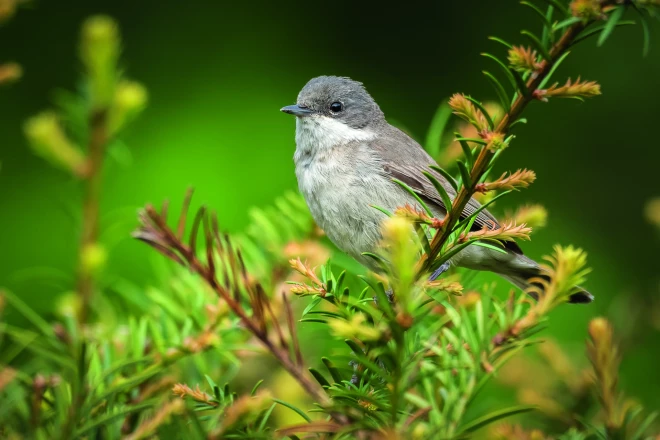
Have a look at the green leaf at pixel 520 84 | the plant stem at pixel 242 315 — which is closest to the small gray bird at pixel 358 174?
the plant stem at pixel 242 315

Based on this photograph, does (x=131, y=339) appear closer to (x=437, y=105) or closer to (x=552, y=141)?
(x=437, y=105)

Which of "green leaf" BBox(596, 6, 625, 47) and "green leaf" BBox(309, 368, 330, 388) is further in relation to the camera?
"green leaf" BBox(309, 368, 330, 388)

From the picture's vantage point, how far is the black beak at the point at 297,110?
2959mm

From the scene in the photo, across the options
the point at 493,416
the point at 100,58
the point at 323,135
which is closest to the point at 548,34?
the point at 493,416

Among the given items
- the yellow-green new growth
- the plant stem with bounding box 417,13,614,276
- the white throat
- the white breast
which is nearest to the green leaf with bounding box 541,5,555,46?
the plant stem with bounding box 417,13,614,276

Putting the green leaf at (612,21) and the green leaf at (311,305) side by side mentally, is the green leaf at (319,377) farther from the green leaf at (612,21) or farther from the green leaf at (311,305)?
the green leaf at (612,21)

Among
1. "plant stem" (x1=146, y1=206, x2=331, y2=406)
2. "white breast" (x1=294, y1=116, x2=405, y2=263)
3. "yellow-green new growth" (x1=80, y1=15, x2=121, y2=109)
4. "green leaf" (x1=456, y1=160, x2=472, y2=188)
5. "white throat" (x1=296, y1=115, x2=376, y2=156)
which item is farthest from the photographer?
"white throat" (x1=296, y1=115, x2=376, y2=156)

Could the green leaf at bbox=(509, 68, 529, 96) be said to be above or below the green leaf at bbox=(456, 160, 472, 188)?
above

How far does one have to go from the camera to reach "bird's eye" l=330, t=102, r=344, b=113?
3.21 meters

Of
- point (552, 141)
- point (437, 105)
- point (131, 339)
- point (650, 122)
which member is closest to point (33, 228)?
point (131, 339)

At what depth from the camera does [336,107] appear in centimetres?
322

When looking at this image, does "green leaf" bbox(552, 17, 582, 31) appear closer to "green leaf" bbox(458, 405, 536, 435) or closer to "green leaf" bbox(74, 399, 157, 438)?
"green leaf" bbox(458, 405, 536, 435)

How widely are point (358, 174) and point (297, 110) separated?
481 millimetres

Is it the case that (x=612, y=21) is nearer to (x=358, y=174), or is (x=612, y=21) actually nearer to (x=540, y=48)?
(x=540, y=48)
